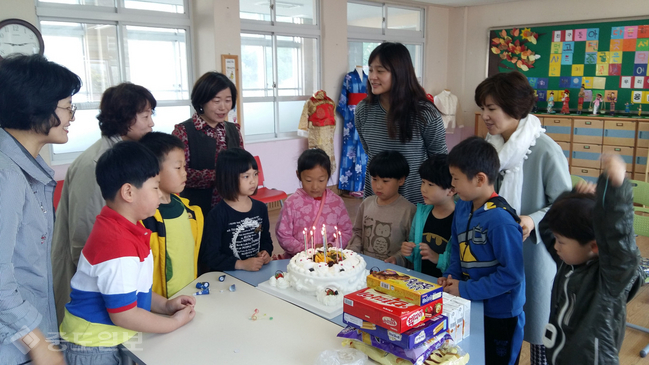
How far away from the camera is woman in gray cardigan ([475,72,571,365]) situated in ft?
6.31

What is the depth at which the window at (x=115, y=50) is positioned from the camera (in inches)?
177

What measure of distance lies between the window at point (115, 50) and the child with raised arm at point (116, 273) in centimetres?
360

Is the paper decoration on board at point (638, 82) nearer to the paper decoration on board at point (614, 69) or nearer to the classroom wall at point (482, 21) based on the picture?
the paper decoration on board at point (614, 69)

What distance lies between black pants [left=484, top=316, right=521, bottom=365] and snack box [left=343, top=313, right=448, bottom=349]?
23.0 inches

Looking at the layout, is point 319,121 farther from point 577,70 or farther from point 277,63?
point 577,70

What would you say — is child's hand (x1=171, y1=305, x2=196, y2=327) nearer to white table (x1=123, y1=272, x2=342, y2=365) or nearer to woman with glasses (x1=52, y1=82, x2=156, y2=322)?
white table (x1=123, y1=272, x2=342, y2=365)

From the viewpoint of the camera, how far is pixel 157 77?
5.29m

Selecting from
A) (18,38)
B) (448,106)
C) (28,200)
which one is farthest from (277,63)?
(28,200)

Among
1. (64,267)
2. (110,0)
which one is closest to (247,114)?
(110,0)

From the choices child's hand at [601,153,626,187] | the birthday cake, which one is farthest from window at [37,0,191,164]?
child's hand at [601,153,626,187]

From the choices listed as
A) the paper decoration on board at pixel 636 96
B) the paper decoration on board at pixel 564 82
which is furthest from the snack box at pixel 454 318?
the paper decoration on board at pixel 564 82

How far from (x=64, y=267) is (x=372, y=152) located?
158 cm

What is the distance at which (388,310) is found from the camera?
1259mm

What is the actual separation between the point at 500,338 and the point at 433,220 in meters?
0.60
